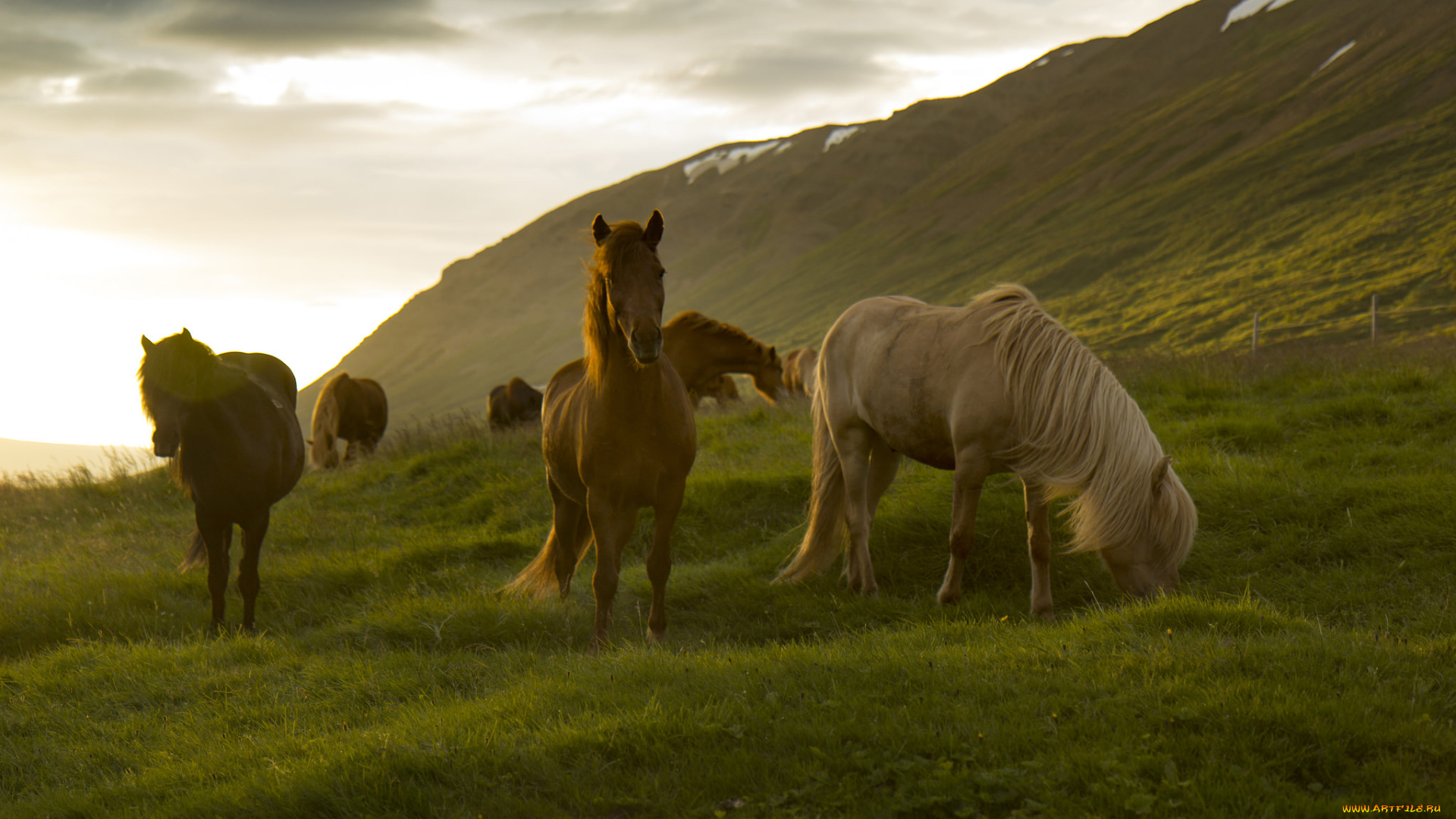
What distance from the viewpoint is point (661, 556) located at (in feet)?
19.5

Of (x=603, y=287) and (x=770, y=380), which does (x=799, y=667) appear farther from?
(x=770, y=380)

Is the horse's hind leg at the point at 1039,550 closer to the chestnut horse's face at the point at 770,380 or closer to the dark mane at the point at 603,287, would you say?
the dark mane at the point at 603,287

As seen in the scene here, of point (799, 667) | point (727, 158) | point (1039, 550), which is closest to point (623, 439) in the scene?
point (799, 667)

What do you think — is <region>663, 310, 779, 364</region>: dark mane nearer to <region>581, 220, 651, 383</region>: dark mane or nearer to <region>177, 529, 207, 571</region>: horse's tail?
<region>581, 220, 651, 383</region>: dark mane

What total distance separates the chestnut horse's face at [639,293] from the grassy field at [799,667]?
1718 millimetres

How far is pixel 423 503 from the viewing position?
11.0 meters

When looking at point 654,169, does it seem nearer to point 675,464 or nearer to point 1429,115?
point 1429,115

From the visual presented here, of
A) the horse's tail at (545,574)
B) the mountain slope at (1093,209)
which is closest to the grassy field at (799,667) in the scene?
the horse's tail at (545,574)

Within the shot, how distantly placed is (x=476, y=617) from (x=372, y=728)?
203cm

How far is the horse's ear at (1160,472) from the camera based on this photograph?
18.1 ft

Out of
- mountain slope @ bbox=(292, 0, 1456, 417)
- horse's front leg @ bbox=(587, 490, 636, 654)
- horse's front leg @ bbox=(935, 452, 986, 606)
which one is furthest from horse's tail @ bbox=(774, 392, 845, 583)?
mountain slope @ bbox=(292, 0, 1456, 417)

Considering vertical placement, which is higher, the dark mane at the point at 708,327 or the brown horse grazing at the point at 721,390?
the dark mane at the point at 708,327

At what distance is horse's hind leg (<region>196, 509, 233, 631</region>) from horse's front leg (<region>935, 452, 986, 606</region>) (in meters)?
5.38

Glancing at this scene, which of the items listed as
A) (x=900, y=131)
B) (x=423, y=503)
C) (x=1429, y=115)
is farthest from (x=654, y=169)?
(x=423, y=503)
